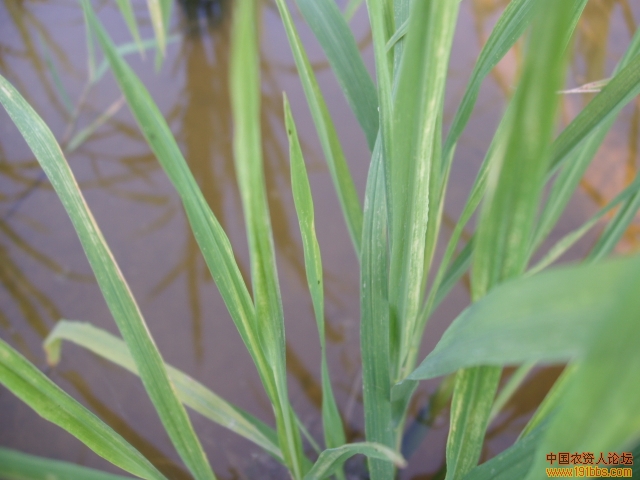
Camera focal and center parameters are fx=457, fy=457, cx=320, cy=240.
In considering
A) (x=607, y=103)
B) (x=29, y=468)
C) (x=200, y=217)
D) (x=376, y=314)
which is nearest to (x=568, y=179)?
(x=607, y=103)

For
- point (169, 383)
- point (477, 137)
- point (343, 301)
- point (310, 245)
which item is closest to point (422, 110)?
point (310, 245)

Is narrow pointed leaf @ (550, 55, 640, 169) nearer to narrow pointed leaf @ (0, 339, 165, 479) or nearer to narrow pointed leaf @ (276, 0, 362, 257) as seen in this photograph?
narrow pointed leaf @ (276, 0, 362, 257)

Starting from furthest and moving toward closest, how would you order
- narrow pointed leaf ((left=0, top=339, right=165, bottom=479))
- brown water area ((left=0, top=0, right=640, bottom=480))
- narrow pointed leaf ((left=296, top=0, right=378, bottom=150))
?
brown water area ((left=0, top=0, right=640, bottom=480))
narrow pointed leaf ((left=296, top=0, right=378, bottom=150))
narrow pointed leaf ((left=0, top=339, right=165, bottom=479))

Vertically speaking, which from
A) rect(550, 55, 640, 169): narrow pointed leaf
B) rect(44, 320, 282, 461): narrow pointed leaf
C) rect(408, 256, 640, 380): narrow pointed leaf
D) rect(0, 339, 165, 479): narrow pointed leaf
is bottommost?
rect(44, 320, 282, 461): narrow pointed leaf

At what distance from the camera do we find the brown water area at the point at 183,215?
56 centimetres

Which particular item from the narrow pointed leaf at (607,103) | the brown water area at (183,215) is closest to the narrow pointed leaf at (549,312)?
the narrow pointed leaf at (607,103)

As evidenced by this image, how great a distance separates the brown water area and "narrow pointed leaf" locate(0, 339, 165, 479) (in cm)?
27

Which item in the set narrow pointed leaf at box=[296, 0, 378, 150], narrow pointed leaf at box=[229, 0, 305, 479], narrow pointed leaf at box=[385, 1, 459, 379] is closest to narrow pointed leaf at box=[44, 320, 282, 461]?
narrow pointed leaf at box=[229, 0, 305, 479]

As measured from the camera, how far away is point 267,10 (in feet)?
3.18

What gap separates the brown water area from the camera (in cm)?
56

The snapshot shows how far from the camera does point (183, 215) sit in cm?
73

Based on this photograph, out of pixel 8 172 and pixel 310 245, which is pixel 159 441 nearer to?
pixel 310 245

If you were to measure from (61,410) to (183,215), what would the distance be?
48 cm

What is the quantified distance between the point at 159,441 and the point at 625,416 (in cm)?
53
